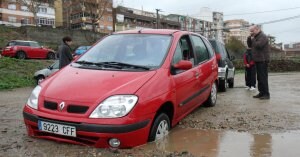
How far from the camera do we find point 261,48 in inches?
380

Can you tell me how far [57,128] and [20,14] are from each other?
71512 mm

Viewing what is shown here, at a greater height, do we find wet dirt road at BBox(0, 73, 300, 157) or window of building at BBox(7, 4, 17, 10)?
window of building at BBox(7, 4, 17, 10)

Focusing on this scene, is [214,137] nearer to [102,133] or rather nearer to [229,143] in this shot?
[229,143]

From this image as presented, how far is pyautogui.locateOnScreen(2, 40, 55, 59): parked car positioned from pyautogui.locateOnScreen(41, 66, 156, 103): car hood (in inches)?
872

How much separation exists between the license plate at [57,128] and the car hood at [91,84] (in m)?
0.33

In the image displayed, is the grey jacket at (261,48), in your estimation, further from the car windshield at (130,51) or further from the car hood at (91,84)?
the car hood at (91,84)

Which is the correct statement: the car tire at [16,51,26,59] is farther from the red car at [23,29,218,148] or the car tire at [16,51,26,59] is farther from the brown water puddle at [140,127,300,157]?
the brown water puddle at [140,127,300,157]

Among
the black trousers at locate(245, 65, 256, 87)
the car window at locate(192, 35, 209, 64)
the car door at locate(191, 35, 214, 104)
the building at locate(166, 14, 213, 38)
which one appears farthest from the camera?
the building at locate(166, 14, 213, 38)

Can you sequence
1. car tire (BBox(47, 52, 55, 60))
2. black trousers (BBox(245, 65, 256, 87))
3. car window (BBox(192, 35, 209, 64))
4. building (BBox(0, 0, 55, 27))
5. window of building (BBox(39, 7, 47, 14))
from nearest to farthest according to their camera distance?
1. car window (BBox(192, 35, 209, 64))
2. black trousers (BBox(245, 65, 256, 87))
3. car tire (BBox(47, 52, 55, 60))
4. building (BBox(0, 0, 55, 27))
5. window of building (BBox(39, 7, 47, 14))

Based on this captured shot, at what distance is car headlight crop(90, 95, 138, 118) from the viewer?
14.7 ft

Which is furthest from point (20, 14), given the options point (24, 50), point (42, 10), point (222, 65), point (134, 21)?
point (222, 65)

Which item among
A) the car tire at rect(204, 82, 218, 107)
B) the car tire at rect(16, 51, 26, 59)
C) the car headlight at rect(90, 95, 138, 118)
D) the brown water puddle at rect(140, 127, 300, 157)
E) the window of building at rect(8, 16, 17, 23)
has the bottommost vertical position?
the brown water puddle at rect(140, 127, 300, 157)

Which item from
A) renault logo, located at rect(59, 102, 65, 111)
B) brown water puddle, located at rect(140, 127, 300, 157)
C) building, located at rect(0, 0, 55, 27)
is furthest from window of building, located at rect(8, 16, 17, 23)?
renault logo, located at rect(59, 102, 65, 111)

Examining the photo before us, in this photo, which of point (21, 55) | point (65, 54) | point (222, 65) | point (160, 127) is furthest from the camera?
point (21, 55)
